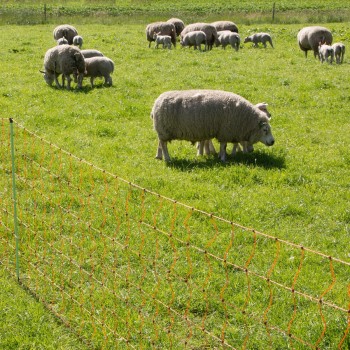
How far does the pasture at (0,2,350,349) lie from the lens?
891 cm

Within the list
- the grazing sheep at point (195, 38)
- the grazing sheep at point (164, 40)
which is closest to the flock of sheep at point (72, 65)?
the grazing sheep at point (164, 40)

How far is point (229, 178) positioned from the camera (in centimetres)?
1034

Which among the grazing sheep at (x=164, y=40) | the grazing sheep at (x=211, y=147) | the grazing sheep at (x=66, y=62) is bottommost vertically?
the grazing sheep at (x=211, y=147)

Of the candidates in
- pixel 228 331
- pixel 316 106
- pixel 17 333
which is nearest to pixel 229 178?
pixel 228 331

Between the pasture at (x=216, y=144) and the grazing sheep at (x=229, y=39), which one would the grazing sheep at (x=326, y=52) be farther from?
the grazing sheep at (x=229, y=39)

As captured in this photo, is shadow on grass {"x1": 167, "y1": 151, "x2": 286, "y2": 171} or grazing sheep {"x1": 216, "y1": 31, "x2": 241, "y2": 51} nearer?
shadow on grass {"x1": 167, "y1": 151, "x2": 286, "y2": 171}

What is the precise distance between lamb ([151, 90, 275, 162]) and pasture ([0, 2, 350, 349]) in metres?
0.47

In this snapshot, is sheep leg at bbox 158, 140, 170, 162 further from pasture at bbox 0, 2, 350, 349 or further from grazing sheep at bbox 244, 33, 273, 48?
grazing sheep at bbox 244, 33, 273, 48

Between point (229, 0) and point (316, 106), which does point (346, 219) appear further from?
point (229, 0)

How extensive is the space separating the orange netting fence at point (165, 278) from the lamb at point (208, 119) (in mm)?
2091

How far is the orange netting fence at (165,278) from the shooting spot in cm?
602

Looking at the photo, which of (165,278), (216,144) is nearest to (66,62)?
(216,144)

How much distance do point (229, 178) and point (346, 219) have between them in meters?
2.26

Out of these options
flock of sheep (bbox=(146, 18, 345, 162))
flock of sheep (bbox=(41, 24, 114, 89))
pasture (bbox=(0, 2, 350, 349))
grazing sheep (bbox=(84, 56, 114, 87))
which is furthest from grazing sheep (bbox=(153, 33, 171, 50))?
flock of sheep (bbox=(146, 18, 345, 162))
